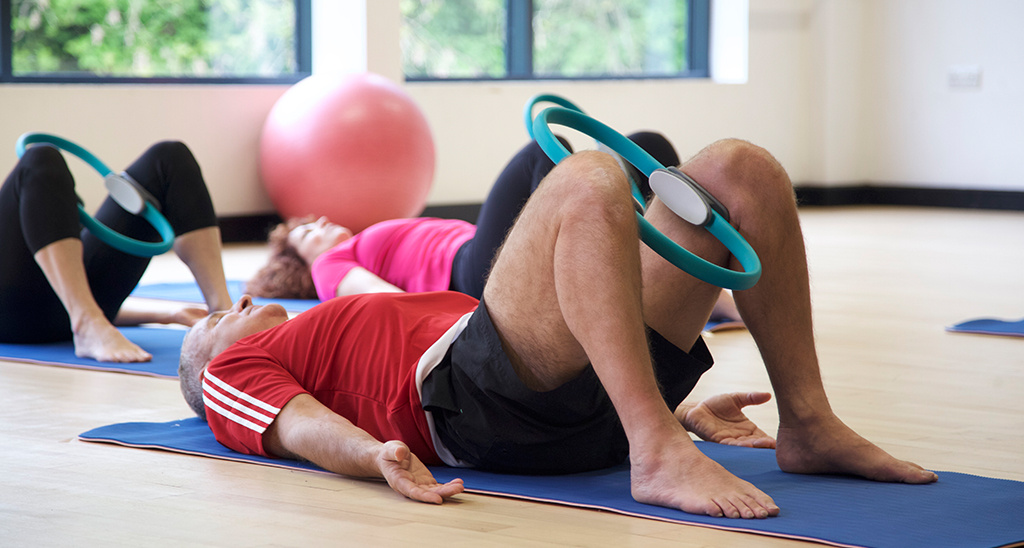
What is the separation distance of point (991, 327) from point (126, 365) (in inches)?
93.0

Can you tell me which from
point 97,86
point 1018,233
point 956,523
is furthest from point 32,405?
point 1018,233

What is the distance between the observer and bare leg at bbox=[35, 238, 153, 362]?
9.49ft

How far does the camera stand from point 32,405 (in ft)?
7.73

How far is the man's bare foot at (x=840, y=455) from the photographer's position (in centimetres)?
167

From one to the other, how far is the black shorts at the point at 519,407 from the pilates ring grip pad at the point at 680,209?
0.17 m

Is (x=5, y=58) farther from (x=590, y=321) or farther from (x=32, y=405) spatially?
(x=590, y=321)

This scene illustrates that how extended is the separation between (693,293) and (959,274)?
357 centimetres

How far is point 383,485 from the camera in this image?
1728 millimetres

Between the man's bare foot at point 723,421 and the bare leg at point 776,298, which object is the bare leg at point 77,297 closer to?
the man's bare foot at point 723,421

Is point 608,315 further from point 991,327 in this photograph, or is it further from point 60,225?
point 991,327

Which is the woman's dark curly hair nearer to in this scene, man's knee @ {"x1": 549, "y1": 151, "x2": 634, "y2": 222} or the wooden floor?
the wooden floor

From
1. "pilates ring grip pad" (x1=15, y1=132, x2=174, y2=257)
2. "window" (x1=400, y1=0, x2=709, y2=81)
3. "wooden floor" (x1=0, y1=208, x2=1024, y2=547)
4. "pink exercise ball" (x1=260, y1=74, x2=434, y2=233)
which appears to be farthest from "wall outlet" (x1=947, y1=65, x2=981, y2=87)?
"pilates ring grip pad" (x1=15, y1=132, x2=174, y2=257)

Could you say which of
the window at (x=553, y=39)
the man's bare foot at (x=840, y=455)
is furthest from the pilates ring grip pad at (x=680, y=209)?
the window at (x=553, y=39)

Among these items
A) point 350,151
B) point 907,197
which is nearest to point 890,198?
point 907,197
